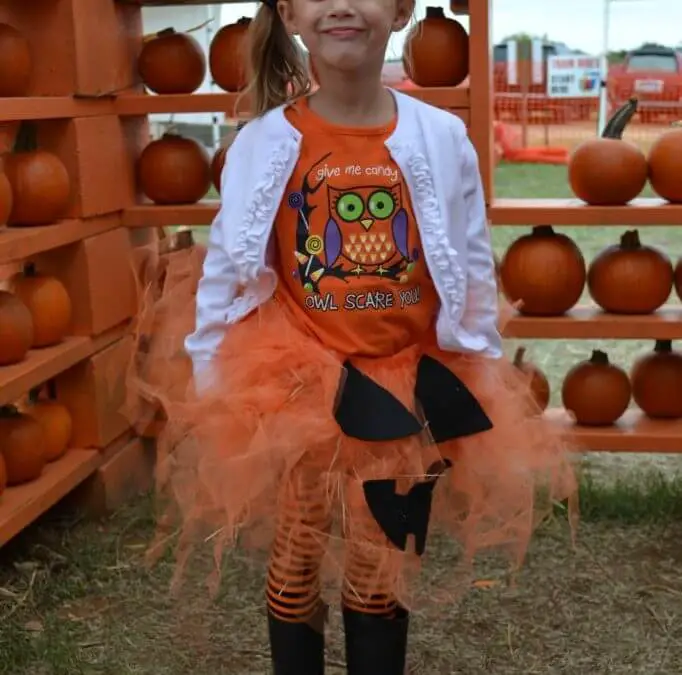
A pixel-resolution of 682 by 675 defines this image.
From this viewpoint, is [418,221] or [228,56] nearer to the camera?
[418,221]

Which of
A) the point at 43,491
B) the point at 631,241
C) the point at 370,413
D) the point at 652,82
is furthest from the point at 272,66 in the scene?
the point at 652,82

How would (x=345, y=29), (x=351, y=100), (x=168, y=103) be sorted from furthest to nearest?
(x=168, y=103) < (x=351, y=100) < (x=345, y=29)

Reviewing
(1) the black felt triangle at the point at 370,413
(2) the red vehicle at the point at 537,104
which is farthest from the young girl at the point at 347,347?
(2) the red vehicle at the point at 537,104

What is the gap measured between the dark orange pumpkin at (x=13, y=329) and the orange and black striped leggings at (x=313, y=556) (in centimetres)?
111

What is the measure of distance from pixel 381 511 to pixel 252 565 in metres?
1.20

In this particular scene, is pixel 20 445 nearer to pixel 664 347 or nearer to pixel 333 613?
pixel 333 613

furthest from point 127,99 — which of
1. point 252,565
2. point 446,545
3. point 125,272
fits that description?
point 446,545

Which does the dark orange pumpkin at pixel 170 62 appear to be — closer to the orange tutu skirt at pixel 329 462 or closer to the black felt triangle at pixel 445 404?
the orange tutu skirt at pixel 329 462


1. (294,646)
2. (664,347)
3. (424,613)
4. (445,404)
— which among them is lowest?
(424,613)

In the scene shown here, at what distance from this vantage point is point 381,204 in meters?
1.89

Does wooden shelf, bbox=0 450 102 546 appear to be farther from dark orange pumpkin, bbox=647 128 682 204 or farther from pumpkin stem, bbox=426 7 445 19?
dark orange pumpkin, bbox=647 128 682 204

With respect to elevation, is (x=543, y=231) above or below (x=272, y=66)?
below

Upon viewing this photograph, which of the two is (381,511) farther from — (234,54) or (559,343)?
(559,343)

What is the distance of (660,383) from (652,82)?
866 cm
